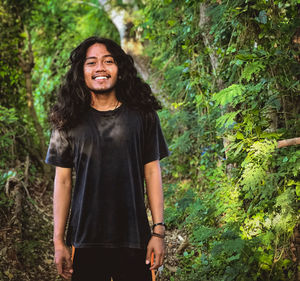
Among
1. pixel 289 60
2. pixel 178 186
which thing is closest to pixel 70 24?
pixel 178 186

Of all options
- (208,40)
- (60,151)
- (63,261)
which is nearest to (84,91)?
(60,151)

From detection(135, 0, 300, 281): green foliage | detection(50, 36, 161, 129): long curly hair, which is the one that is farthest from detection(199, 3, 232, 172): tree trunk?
detection(50, 36, 161, 129): long curly hair

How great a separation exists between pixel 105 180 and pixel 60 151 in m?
0.35

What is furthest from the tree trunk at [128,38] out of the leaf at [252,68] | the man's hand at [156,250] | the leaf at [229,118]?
the man's hand at [156,250]

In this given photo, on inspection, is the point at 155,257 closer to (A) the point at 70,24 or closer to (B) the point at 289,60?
(B) the point at 289,60

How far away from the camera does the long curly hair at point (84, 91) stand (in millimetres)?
2229

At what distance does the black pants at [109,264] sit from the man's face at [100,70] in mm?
1012

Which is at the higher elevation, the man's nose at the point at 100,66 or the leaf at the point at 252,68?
the leaf at the point at 252,68

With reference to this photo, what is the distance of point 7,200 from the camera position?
5023 mm

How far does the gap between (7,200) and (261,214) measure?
360 centimetres

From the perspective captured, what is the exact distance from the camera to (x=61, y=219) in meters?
2.20

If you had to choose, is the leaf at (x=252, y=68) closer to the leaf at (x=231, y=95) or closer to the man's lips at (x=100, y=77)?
the leaf at (x=231, y=95)

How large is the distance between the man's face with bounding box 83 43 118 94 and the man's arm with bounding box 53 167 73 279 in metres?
0.57

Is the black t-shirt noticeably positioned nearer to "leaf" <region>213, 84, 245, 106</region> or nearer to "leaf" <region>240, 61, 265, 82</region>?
"leaf" <region>213, 84, 245, 106</region>
